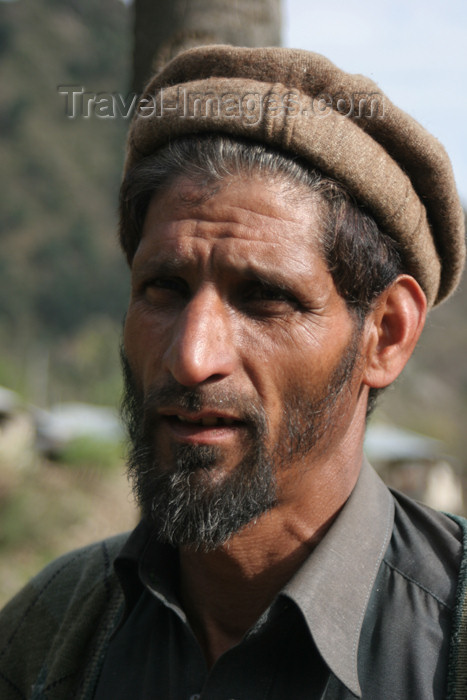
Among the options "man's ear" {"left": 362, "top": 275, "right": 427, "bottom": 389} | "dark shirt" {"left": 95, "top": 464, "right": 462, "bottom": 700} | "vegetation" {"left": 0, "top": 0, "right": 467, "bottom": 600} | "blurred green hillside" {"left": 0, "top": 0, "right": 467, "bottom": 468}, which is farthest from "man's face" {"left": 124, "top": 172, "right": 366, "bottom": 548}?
"blurred green hillside" {"left": 0, "top": 0, "right": 467, "bottom": 468}

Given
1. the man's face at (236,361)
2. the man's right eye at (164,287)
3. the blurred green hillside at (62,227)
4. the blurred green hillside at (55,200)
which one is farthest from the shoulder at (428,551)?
the blurred green hillside at (62,227)

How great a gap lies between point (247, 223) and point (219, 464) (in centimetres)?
68

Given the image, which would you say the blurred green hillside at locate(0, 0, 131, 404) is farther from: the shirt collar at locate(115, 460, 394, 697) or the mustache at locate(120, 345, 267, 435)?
the mustache at locate(120, 345, 267, 435)

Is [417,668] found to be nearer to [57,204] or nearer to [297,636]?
[297,636]

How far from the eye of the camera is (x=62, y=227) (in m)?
70.4

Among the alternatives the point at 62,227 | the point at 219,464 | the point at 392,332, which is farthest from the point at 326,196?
the point at 62,227

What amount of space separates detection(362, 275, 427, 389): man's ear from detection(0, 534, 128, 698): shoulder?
1046 millimetres

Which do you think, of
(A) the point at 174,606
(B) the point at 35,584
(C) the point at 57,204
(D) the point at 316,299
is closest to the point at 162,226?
(D) the point at 316,299

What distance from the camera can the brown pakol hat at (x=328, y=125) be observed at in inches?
84.2

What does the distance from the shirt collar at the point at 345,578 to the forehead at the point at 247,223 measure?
0.74m

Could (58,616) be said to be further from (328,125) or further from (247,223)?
(328,125)

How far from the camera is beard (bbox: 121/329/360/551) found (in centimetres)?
204

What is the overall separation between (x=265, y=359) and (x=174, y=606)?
2.48 feet

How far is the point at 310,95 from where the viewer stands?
7.25 ft
